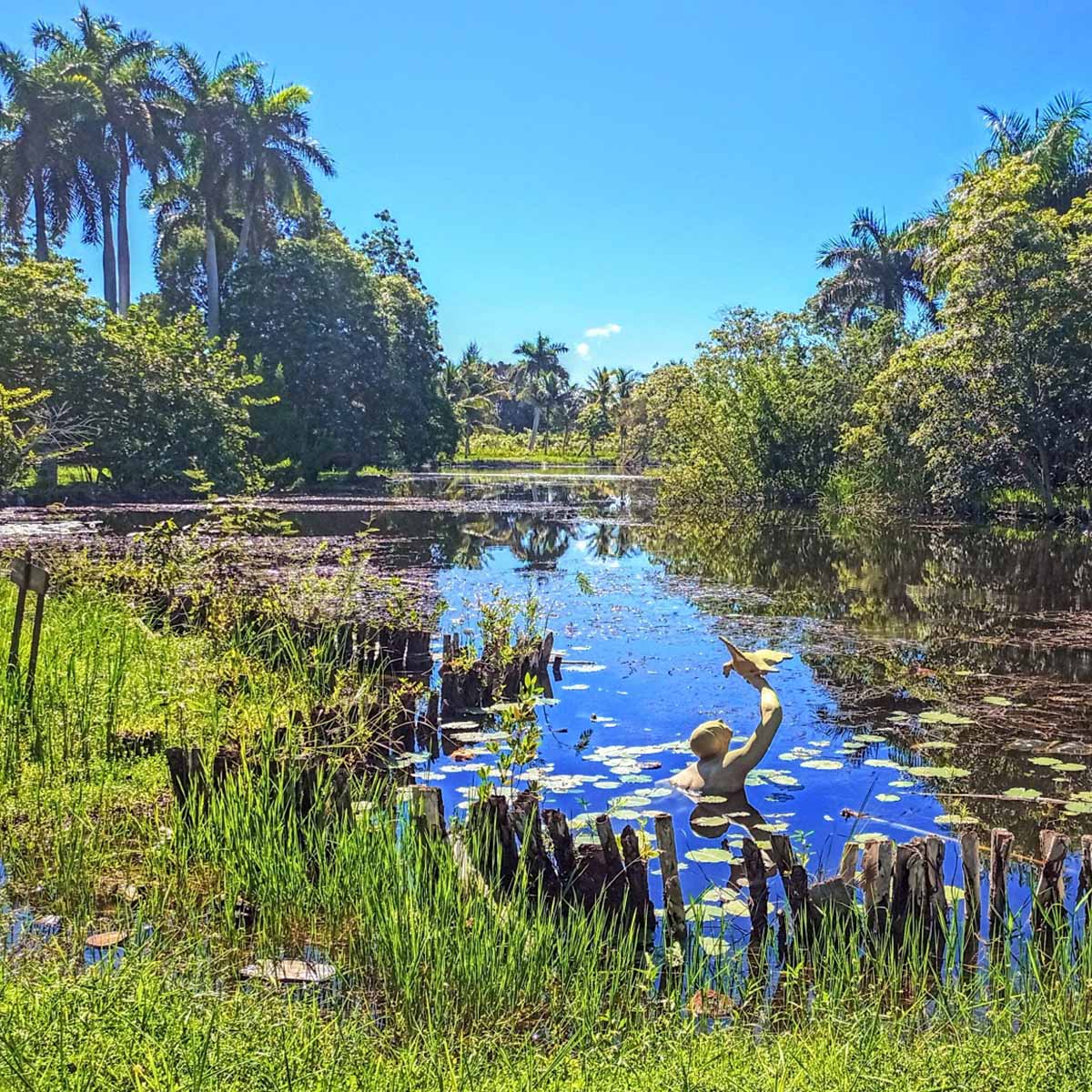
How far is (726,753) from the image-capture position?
584 cm

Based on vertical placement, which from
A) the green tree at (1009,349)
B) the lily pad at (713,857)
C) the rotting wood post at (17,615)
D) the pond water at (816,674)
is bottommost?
the lily pad at (713,857)

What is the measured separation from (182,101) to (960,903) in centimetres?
4386

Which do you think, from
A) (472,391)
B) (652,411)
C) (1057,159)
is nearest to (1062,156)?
(1057,159)

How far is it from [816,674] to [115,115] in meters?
39.1

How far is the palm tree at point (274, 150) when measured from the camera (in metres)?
39.9

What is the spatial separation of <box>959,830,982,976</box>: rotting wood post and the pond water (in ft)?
2.55

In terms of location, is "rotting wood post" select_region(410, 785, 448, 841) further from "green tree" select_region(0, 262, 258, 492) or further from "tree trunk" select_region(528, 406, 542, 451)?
"tree trunk" select_region(528, 406, 542, 451)

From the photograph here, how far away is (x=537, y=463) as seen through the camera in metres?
80.1

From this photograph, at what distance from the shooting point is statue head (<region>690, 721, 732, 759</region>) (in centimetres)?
579

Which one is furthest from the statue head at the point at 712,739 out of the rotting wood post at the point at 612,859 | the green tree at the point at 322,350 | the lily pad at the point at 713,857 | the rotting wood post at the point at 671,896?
the green tree at the point at 322,350

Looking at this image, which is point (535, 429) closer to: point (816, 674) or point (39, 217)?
point (39, 217)

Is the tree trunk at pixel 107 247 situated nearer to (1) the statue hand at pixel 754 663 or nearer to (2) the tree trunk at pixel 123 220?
(2) the tree trunk at pixel 123 220

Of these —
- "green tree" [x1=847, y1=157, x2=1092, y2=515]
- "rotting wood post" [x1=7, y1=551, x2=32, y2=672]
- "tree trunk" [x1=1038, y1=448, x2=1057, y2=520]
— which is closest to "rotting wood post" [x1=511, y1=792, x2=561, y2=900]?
"rotting wood post" [x1=7, y1=551, x2=32, y2=672]

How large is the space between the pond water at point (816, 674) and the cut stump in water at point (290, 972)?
1900mm
